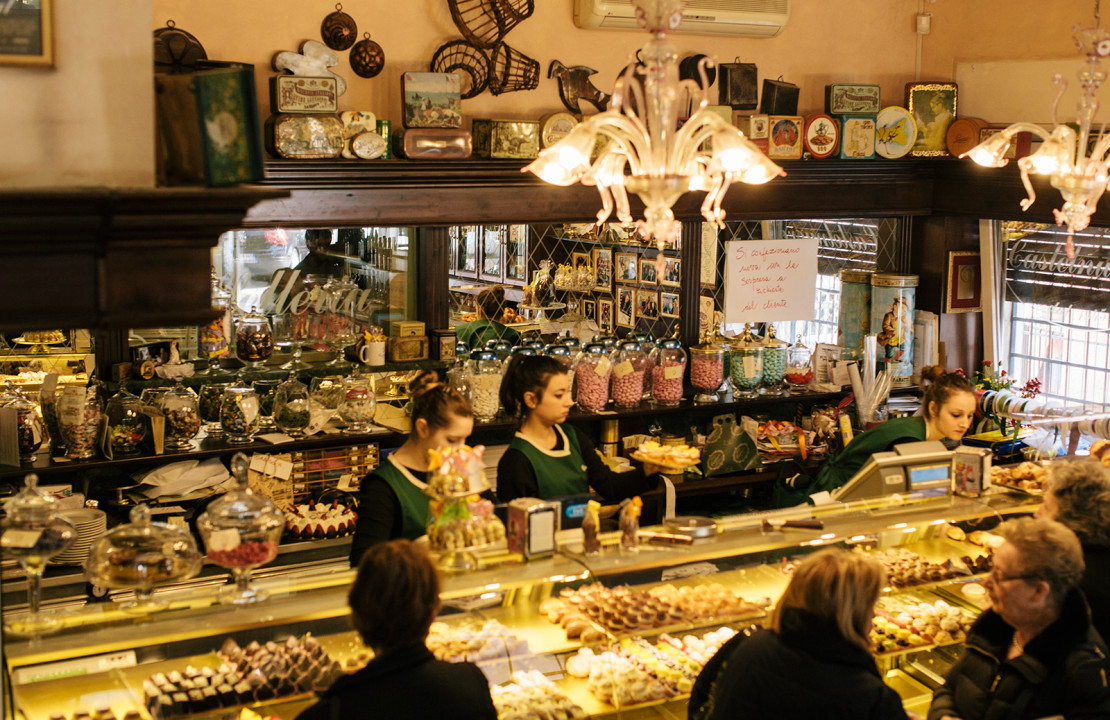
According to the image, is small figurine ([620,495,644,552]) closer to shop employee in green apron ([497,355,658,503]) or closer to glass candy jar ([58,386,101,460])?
shop employee in green apron ([497,355,658,503])

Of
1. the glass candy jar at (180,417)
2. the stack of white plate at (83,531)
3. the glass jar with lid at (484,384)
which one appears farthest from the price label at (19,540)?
the glass jar with lid at (484,384)

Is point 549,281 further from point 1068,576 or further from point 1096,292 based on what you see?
point 1068,576

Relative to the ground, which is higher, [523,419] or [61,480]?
[523,419]

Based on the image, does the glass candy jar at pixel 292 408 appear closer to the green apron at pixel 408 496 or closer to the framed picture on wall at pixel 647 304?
the green apron at pixel 408 496

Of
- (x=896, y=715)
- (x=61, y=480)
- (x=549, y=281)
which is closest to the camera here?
(x=896, y=715)

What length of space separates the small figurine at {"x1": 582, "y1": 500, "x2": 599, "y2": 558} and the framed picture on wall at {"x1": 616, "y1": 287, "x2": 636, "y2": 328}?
12.4 ft

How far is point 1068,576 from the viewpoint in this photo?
2787 mm

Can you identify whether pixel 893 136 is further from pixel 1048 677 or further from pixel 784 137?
pixel 1048 677

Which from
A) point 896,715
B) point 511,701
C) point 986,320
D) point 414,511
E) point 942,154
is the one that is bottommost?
point 511,701

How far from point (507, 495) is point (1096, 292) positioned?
12.0ft

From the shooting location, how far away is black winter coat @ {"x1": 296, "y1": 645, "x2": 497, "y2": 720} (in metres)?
2.33

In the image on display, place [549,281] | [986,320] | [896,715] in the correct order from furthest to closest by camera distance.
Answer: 1. [549,281]
2. [986,320]
3. [896,715]

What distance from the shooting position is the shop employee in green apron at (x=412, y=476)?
3445 millimetres

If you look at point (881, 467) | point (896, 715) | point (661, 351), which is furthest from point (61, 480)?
point (896, 715)
